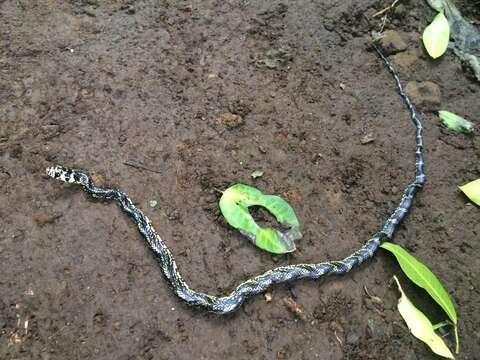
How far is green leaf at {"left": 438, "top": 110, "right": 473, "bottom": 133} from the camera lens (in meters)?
4.41

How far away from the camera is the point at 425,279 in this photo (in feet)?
11.0

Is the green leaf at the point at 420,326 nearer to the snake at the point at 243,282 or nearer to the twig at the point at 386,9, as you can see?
the snake at the point at 243,282

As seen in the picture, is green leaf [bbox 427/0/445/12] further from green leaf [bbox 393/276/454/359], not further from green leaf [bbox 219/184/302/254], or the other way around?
green leaf [bbox 393/276/454/359]

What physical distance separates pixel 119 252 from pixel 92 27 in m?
2.49

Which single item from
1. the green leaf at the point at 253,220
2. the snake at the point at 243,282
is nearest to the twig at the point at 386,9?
the snake at the point at 243,282

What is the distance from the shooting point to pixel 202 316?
331cm

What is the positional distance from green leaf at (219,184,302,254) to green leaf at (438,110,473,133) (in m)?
2.01

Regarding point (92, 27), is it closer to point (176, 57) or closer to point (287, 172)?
point (176, 57)

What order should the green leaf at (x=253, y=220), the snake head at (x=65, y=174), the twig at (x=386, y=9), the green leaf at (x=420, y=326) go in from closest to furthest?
the green leaf at (x=420, y=326), the green leaf at (x=253, y=220), the snake head at (x=65, y=174), the twig at (x=386, y=9)

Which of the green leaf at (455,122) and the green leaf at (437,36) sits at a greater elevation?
the green leaf at (437,36)

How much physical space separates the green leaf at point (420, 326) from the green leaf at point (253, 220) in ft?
3.05

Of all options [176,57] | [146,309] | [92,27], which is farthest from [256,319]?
[92,27]

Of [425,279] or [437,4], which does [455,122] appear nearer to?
[437,4]

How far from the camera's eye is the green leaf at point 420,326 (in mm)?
3123
